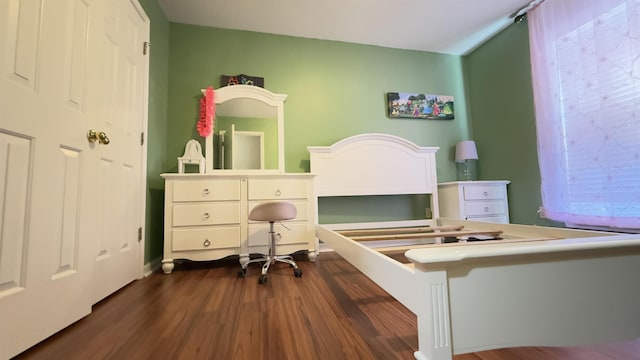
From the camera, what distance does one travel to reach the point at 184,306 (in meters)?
1.34

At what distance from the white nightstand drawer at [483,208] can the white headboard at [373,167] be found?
30 centimetres

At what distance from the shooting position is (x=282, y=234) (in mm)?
2182

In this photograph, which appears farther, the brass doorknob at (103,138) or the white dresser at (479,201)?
the white dresser at (479,201)

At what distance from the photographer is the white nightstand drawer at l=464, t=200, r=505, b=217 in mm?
2627

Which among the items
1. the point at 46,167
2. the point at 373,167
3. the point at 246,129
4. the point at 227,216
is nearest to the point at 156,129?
the point at 246,129

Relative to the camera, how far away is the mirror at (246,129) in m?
2.53

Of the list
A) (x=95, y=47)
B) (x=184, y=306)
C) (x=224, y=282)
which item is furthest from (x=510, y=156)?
(x=95, y=47)

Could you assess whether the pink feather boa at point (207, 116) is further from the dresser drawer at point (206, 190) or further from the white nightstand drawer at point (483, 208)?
the white nightstand drawer at point (483, 208)

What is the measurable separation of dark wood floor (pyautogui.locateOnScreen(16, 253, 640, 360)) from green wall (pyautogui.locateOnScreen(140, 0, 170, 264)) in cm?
52

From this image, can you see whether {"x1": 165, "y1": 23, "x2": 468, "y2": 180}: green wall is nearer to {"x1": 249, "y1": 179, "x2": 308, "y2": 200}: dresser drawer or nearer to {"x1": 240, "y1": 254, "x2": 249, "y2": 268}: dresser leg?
{"x1": 249, "y1": 179, "x2": 308, "y2": 200}: dresser drawer

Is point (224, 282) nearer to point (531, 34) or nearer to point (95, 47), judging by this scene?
point (95, 47)

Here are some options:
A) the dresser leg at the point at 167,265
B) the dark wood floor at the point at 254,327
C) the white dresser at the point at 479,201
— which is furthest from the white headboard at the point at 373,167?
the dresser leg at the point at 167,265

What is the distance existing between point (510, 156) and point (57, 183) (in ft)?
11.8

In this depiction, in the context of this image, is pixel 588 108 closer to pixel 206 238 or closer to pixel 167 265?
pixel 206 238
